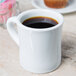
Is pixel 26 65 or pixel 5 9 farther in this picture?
pixel 5 9

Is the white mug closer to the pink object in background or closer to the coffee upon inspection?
the coffee

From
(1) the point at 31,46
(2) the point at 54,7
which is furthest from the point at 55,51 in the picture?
(2) the point at 54,7

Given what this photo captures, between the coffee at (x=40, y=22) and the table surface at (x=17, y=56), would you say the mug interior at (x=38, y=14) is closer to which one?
the coffee at (x=40, y=22)

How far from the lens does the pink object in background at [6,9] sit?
711 mm

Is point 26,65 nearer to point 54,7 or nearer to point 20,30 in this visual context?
point 20,30

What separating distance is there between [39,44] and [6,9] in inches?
10.4

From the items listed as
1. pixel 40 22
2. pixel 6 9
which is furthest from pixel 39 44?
pixel 6 9

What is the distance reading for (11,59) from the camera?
0.58 m

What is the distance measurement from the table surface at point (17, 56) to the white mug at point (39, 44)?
0.02 meters

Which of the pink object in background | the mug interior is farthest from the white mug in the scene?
the pink object in background

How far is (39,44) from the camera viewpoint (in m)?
0.49

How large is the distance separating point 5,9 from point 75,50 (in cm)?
25

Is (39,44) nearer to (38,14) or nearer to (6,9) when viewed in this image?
(38,14)

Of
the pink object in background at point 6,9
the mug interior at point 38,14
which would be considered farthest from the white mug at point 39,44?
the pink object in background at point 6,9
